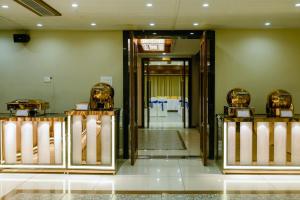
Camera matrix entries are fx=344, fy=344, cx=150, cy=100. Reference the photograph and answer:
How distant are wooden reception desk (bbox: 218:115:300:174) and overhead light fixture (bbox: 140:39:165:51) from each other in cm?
402

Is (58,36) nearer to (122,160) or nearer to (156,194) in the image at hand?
(122,160)

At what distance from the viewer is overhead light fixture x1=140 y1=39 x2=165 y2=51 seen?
9.41m

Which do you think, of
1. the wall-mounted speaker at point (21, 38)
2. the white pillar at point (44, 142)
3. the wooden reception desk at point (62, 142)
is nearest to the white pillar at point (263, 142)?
the wooden reception desk at point (62, 142)

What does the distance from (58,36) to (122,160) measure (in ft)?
9.68

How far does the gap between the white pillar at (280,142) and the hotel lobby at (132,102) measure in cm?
2

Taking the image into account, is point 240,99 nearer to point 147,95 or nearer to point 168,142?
point 168,142

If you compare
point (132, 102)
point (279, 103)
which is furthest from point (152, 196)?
point (279, 103)

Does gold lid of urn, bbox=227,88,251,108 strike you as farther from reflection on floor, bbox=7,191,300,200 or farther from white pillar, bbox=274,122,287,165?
reflection on floor, bbox=7,191,300,200

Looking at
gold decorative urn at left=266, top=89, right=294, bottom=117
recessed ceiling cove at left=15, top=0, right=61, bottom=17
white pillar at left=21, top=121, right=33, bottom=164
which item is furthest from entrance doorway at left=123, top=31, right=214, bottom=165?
white pillar at left=21, top=121, right=33, bottom=164

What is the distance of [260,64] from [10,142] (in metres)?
5.14

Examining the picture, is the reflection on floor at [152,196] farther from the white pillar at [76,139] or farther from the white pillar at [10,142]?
the white pillar at [10,142]

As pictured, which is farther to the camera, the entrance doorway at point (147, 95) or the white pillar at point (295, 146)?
the entrance doorway at point (147, 95)

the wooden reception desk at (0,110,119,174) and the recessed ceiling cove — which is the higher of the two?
the recessed ceiling cove

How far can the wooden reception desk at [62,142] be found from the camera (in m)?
5.95
